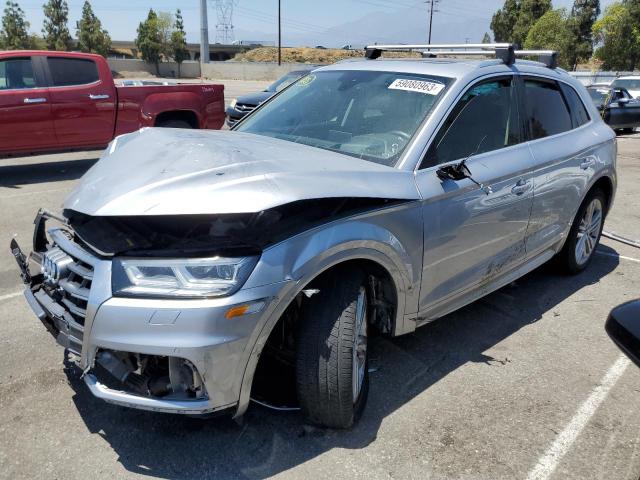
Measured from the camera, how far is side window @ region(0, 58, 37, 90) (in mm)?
8281

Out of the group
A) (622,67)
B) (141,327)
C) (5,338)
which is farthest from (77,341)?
(622,67)

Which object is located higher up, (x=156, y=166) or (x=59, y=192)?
(x=156, y=166)

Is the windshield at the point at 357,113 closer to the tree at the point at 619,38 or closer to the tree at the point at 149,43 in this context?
the tree at the point at 619,38

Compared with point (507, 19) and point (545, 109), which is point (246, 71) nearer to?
point (507, 19)

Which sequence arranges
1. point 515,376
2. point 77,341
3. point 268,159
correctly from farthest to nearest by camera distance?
1. point 515,376
2. point 268,159
3. point 77,341

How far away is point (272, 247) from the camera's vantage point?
2.38 m

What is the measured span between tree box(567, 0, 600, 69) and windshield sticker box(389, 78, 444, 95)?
60.8 meters

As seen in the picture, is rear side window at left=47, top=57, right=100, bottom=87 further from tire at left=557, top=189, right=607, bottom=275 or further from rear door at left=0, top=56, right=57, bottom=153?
tire at left=557, top=189, right=607, bottom=275

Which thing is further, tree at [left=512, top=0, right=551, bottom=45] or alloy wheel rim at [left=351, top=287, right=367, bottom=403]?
tree at [left=512, top=0, right=551, bottom=45]

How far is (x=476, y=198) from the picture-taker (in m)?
3.33

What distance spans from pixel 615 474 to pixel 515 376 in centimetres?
88

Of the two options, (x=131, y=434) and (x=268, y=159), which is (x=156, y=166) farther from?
(x=131, y=434)

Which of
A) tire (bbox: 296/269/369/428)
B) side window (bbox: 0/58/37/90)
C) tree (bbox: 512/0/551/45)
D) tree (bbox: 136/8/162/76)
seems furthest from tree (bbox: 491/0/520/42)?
tire (bbox: 296/269/369/428)

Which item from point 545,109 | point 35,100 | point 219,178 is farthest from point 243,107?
point 219,178
